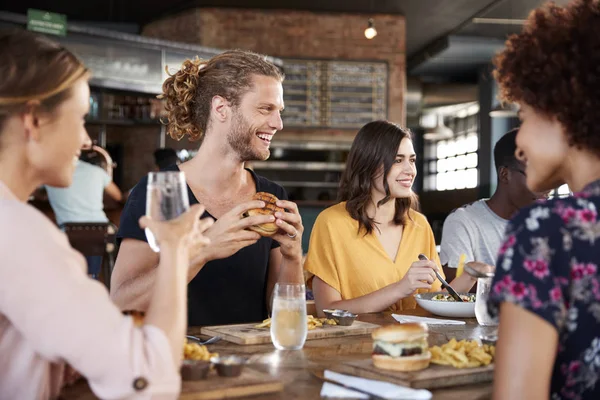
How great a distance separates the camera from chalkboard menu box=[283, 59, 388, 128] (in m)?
8.48

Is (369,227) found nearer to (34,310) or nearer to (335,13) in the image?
(34,310)

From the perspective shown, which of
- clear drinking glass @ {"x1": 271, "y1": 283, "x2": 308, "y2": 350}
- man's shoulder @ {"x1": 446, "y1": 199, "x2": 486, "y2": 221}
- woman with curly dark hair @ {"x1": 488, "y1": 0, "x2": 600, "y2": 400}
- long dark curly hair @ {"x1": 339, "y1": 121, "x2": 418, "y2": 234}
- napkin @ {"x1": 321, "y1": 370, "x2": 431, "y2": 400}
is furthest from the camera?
man's shoulder @ {"x1": 446, "y1": 199, "x2": 486, "y2": 221}

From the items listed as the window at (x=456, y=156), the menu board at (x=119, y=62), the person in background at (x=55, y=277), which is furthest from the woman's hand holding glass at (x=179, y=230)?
the window at (x=456, y=156)

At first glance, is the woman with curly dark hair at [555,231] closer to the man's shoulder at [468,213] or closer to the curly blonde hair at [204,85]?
the curly blonde hair at [204,85]

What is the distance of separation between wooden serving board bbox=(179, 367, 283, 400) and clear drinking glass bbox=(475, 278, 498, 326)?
38.3 inches

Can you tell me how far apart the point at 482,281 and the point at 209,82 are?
116 cm

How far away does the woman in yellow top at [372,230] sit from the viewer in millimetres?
2793

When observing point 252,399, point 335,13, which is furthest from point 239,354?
point 335,13

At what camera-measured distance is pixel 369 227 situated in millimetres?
2932

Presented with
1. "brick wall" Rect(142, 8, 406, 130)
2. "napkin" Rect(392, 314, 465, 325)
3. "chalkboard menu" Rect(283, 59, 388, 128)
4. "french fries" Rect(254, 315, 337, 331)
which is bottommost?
"napkin" Rect(392, 314, 465, 325)

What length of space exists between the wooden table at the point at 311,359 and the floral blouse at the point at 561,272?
230mm

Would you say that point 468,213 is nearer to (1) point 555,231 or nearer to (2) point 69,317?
(1) point 555,231

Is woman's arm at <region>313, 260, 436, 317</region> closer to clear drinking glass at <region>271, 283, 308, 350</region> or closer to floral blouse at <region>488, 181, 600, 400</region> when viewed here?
clear drinking glass at <region>271, 283, 308, 350</region>

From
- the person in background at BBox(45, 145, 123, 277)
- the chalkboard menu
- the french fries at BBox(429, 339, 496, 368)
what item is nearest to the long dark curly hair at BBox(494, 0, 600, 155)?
the french fries at BBox(429, 339, 496, 368)
